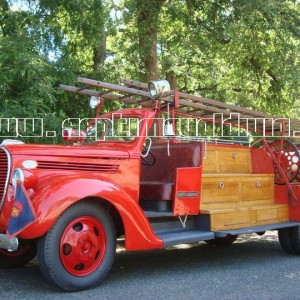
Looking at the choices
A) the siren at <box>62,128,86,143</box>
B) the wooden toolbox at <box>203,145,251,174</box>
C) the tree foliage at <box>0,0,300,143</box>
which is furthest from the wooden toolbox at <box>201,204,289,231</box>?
the tree foliage at <box>0,0,300,143</box>

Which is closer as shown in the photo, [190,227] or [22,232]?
[22,232]

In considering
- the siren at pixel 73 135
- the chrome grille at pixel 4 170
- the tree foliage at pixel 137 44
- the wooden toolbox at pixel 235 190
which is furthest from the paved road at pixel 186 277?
the tree foliage at pixel 137 44

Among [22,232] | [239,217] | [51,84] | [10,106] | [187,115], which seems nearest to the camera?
[22,232]

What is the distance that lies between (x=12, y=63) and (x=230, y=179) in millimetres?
4636

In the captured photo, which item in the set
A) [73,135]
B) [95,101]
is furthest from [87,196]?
[95,101]

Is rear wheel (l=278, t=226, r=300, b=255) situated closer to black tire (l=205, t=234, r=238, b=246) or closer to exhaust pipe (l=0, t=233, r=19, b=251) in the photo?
black tire (l=205, t=234, r=238, b=246)

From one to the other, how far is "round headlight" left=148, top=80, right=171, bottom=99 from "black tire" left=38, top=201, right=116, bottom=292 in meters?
1.57

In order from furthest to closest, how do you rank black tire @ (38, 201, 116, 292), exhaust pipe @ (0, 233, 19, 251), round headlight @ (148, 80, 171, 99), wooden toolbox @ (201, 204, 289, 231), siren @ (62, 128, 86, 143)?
siren @ (62, 128, 86, 143), wooden toolbox @ (201, 204, 289, 231), round headlight @ (148, 80, 171, 99), black tire @ (38, 201, 116, 292), exhaust pipe @ (0, 233, 19, 251)

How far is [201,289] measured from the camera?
4980 millimetres

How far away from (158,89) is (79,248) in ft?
6.84

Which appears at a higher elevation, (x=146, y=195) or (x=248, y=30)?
(x=248, y=30)

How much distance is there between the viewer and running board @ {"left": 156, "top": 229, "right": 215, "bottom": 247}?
5442 mm

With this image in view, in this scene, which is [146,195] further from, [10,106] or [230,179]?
[10,106]

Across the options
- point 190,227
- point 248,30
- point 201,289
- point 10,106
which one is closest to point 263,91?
point 248,30
